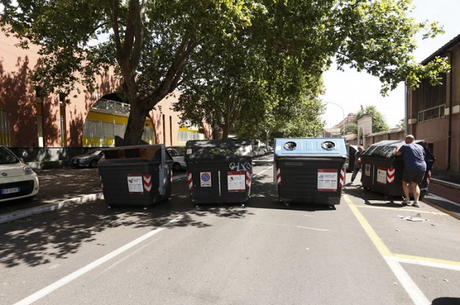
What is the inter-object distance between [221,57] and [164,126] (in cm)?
2041

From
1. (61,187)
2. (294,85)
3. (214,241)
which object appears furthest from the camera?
(294,85)

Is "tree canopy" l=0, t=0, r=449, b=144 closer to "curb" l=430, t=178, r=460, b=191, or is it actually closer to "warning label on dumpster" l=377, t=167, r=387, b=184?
"warning label on dumpster" l=377, t=167, r=387, b=184

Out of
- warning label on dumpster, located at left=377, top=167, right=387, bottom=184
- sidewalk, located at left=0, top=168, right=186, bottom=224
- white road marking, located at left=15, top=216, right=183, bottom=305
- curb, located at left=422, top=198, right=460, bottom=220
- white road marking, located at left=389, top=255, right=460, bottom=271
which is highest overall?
warning label on dumpster, located at left=377, top=167, right=387, bottom=184

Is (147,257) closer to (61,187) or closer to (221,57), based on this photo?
(61,187)

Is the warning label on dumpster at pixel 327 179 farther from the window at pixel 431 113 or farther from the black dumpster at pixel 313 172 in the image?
the window at pixel 431 113

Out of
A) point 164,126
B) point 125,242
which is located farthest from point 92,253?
point 164,126

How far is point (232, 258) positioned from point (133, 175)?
170 inches

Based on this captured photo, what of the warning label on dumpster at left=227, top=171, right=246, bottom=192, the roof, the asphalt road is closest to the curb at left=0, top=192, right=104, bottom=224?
the asphalt road

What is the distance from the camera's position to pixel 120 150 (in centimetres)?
784

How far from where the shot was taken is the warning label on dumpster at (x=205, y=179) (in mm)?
7758

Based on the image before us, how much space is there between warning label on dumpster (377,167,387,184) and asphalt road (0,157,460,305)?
1875 millimetres

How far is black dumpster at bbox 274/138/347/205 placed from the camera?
7.25m

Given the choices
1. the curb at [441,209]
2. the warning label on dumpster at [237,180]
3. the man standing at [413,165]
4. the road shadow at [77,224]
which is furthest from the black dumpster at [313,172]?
the curb at [441,209]

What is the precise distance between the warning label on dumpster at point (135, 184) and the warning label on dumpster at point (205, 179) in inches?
60.8
